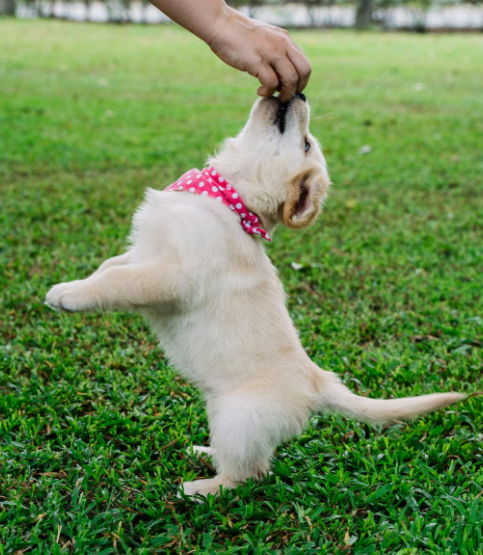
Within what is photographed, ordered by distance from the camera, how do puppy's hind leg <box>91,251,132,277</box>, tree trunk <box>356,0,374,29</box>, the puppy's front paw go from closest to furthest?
the puppy's front paw, puppy's hind leg <box>91,251,132,277</box>, tree trunk <box>356,0,374,29</box>

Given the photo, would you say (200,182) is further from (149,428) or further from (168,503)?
(168,503)

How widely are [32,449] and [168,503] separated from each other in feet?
2.17

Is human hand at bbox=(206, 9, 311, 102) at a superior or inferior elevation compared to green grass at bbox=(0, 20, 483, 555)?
superior

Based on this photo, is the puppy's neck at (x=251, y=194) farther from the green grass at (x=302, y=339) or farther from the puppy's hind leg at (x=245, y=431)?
the green grass at (x=302, y=339)

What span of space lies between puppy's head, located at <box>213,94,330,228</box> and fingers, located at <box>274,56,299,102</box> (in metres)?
0.18

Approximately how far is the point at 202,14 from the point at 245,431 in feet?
5.43

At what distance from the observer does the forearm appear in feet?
7.82

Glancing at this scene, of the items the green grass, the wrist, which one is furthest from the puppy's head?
the green grass

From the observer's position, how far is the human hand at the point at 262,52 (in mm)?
2301

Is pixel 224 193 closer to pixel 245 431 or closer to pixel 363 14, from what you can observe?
pixel 245 431

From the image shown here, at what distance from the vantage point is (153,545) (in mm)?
2193

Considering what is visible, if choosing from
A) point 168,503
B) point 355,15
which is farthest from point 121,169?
point 355,15

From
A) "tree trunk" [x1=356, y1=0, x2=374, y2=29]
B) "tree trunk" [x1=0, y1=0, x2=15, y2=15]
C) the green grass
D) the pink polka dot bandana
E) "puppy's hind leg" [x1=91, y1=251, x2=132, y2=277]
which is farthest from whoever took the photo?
"tree trunk" [x1=356, y1=0, x2=374, y2=29]

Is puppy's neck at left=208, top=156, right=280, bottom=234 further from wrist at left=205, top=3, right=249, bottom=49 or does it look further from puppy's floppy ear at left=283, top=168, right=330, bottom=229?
wrist at left=205, top=3, right=249, bottom=49
